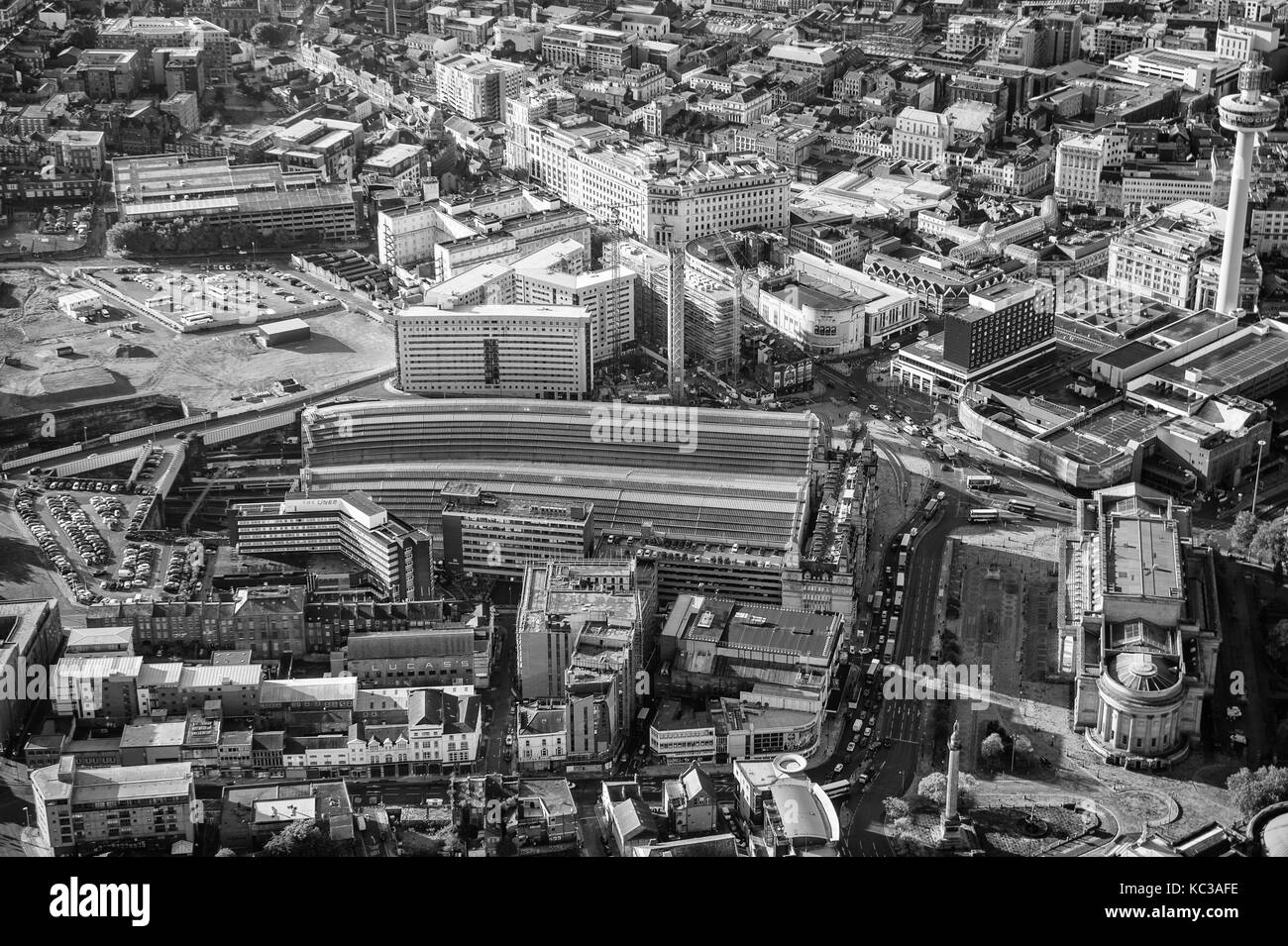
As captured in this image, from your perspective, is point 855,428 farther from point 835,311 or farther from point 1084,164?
point 1084,164

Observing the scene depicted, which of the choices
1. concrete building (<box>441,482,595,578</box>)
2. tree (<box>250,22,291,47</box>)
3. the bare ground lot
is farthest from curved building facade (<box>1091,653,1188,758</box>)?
tree (<box>250,22,291,47</box>)

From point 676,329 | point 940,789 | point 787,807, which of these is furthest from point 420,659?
point 676,329

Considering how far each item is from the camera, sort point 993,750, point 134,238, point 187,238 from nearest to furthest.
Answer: point 993,750, point 134,238, point 187,238

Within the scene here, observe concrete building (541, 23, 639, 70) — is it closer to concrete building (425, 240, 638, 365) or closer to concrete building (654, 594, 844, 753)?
concrete building (425, 240, 638, 365)

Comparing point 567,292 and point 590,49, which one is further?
point 590,49

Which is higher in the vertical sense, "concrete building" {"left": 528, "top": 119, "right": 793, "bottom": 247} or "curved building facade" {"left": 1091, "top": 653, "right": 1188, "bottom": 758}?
"concrete building" {"left": 528, "top": 119, "right": 793, "bottom": 247}

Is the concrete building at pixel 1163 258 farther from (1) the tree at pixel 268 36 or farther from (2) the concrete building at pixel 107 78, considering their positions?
(1) the tree at pixel 268 36
